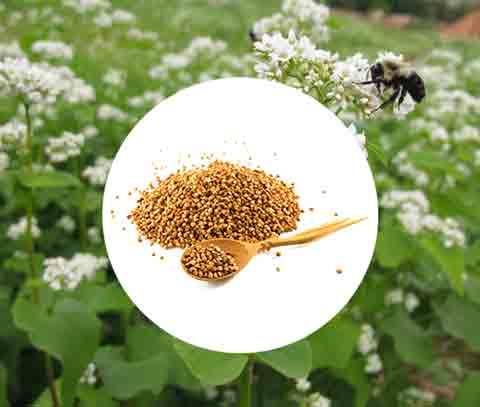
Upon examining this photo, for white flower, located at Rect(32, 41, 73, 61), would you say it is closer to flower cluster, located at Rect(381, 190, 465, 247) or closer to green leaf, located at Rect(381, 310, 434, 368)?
flower cluster, located at Rect(381, 190, 465, 247)

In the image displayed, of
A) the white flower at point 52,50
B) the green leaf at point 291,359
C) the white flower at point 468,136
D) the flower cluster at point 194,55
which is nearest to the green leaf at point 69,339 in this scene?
the green leaf at point 291,359

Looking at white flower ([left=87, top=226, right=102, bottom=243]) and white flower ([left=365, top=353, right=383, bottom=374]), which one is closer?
white flower ([left=365, top=353, right=383, bottom=374])

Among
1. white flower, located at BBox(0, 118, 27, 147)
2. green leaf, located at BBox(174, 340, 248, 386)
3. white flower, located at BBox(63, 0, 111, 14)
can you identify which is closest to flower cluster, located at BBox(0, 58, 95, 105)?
white flower, located at BBox(0, 118, 27, 147)

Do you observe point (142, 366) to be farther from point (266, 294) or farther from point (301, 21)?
point (301, 21)

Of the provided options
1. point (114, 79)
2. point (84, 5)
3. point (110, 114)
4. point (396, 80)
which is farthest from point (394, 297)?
point (84, 5)

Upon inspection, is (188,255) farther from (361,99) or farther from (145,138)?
(361,99)

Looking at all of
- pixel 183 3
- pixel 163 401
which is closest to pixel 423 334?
pixel 163 401

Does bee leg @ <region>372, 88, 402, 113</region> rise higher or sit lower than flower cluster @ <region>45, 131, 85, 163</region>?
higher
